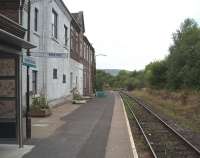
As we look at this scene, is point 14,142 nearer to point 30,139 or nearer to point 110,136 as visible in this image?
point 30,139

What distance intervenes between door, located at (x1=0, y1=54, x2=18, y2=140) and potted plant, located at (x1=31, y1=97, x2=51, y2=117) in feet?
30.2

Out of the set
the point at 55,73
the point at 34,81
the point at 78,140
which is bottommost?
the point at 78,140

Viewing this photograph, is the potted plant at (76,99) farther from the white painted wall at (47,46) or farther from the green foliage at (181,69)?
the green foliage at (181,69)

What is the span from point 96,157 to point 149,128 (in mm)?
8926

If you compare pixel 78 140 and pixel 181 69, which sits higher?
pixel 181 69

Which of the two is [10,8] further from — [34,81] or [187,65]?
[187,65]

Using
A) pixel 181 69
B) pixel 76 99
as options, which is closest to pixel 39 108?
pixel 76 99

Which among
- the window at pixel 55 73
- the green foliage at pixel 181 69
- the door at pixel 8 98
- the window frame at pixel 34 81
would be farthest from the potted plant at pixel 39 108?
the green foliage at pixel 181 69

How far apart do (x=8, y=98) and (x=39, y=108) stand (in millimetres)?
9746

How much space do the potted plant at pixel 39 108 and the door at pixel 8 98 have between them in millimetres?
9219

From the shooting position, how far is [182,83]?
6762 cm

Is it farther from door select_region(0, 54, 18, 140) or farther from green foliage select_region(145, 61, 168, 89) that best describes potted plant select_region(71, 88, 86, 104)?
green foliage select_region(145, 61, 168, 89)

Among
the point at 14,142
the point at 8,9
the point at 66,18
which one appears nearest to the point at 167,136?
the point at 14,142

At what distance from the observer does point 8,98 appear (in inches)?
474
